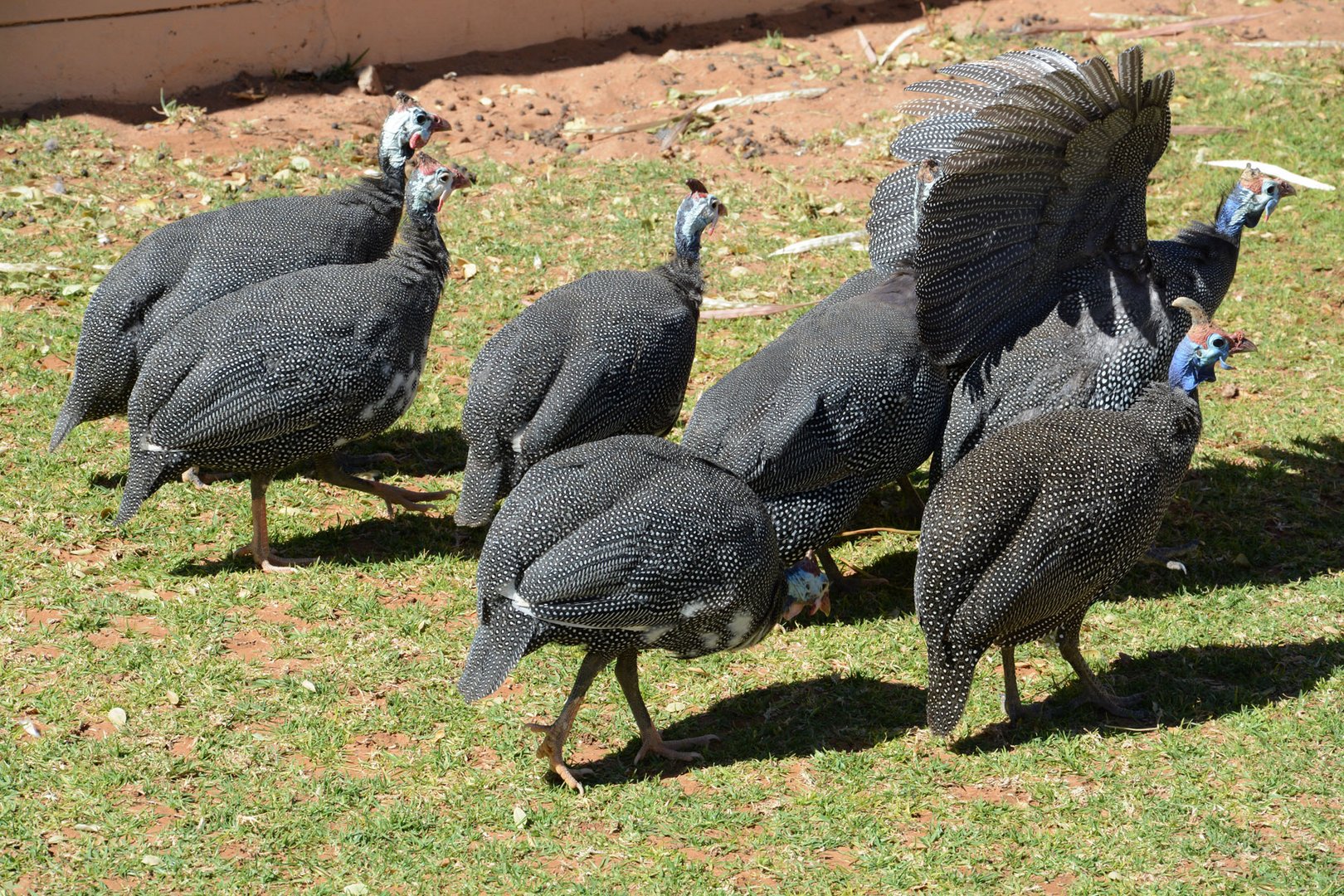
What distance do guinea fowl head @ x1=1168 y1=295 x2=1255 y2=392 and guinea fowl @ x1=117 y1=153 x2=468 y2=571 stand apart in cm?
267

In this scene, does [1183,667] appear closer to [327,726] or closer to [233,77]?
[327,726]

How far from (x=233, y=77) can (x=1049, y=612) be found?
682 centimetres

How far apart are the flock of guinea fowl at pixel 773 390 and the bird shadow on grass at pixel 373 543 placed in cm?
11

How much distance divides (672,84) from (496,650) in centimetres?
625

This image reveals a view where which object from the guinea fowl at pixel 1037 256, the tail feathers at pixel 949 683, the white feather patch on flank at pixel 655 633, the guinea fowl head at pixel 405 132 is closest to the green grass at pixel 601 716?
the tail feathers at pixel 949 683

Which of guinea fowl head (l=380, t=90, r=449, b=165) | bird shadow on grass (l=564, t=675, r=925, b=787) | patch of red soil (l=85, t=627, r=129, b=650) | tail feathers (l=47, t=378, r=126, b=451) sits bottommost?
bird shadow on grass (l=564, t=675, r=925, b=787)

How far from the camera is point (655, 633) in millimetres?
3900

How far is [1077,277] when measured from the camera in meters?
4.99

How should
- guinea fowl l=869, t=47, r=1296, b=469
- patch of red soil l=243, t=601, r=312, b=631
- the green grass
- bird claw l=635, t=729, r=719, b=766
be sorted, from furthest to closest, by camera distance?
patch of red soil l=243, t=601, r=312, b=631, guinea fowl l=869, t=47, r=1296, b=469, bird claw l=635, t=729, r=719, b=766, the green grass

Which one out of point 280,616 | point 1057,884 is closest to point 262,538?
point 280,616

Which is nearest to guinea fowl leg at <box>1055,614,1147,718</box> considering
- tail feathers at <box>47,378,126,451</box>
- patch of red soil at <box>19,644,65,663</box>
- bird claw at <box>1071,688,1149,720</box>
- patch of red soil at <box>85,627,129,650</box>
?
bird claw at <box>1071,688,1149,720</box>

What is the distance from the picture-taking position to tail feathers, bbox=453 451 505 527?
4.95m

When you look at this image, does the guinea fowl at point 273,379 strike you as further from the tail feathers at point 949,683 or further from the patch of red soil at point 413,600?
the tail feathers at point 949,683

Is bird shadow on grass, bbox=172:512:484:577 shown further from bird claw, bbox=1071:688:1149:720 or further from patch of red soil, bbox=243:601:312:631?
bird claw, bbox=1071:688:1149:720
